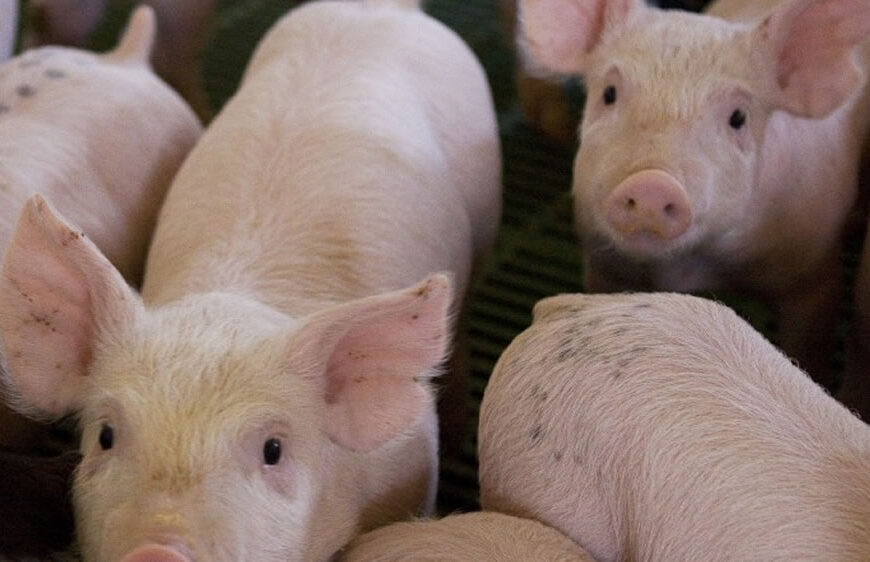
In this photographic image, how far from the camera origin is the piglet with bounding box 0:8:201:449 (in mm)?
1965

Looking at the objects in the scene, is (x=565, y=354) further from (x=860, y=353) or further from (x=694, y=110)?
(x=860, y=353)

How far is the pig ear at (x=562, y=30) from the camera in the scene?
216 centimetres

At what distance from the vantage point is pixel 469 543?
1422 millimetres

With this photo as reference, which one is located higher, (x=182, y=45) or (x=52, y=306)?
(x=52, y=306)

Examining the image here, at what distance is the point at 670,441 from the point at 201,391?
0.57 m

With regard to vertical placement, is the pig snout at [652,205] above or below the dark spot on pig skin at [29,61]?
above

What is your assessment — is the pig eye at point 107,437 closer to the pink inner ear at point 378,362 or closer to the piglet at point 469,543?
the pink inner ear at point 378,362

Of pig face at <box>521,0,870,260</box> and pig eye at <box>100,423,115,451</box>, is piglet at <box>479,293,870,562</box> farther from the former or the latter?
pig eye at <box>100,423,115,451</box>

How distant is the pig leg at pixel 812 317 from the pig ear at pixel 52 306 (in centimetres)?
131

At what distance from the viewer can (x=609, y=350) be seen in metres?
1.50

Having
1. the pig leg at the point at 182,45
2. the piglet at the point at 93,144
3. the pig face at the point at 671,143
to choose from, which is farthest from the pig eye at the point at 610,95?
the pig leg at the point at 182,45

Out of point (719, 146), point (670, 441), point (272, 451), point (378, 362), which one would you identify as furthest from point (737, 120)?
point (272, 451)

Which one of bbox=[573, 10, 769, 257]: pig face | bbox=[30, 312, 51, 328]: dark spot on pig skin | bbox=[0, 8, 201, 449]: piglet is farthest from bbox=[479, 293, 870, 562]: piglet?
bbox=[0, 8, 201, 449]: piglet

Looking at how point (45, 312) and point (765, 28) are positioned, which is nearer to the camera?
point (45, 312)
